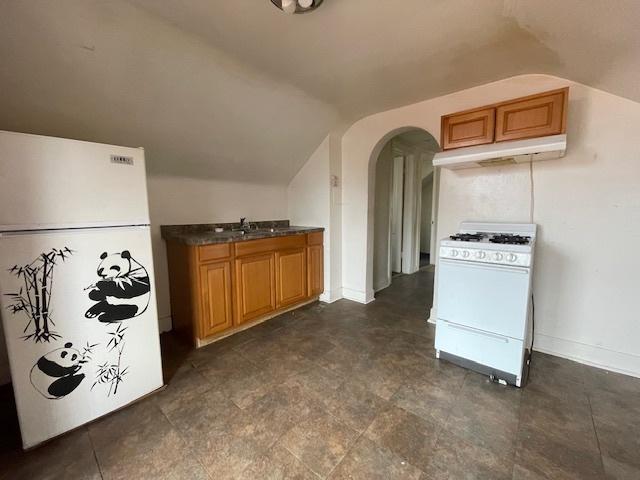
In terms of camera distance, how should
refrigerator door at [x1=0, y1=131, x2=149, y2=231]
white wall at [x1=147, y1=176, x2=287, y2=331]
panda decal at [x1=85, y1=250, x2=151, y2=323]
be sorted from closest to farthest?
refrigerator door at [x1=0, y1=131, x2=149, y2=231], panda decal at [x1=85, y1=250, x2=151, y2=323], white wall at [x1=147, y1=176, x2=287, y2=331]

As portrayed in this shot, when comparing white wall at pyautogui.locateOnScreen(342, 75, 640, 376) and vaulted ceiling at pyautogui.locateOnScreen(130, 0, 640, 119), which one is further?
white wall at pyautogui.locateOnScreen(342, 75, 640, 376)

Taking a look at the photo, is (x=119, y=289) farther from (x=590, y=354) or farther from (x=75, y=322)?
(x=590, y=354)

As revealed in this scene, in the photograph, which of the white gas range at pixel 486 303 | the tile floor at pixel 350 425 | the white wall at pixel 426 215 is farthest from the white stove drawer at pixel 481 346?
the white wall at pixel 426 215

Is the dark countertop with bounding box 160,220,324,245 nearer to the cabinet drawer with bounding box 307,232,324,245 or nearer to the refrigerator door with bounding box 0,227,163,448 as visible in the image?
the cabinet drawer with bounding box 307,232,324,245

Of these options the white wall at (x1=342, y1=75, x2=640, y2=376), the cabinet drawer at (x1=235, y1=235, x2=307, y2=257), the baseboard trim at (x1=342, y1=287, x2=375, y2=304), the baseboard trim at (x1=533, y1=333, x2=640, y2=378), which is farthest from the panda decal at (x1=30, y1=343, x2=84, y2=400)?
the baseboard trim at (x1=533, y1=333, x2=640, y2=378)

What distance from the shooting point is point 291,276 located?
3.03m

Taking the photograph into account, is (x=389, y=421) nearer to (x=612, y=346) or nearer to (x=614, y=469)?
(x=614, y=469)

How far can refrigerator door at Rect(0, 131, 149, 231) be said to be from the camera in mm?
1237

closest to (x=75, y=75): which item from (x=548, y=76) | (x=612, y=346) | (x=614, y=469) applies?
(x=548, y=76)

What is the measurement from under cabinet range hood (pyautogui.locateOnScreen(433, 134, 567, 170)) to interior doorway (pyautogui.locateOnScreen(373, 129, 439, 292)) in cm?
158

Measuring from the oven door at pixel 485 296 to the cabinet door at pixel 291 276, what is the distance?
62.4 inches

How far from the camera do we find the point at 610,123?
6.24 feet

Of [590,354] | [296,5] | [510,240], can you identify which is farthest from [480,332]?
[296,5]

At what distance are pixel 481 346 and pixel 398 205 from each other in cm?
301
